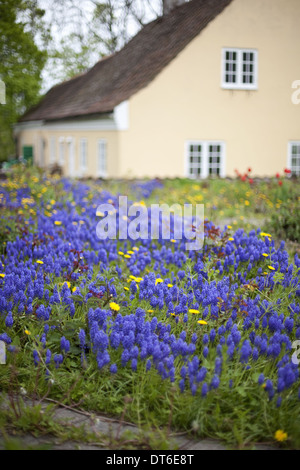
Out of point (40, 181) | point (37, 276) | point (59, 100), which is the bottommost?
point (37, 276)

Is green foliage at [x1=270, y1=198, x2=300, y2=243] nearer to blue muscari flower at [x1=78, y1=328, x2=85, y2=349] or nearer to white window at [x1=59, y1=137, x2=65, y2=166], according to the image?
blue muscari flower at [x1=78, y1=328, x2=85, y2=349]

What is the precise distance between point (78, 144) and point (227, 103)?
699 centimetres

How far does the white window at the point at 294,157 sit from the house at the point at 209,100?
36 mm

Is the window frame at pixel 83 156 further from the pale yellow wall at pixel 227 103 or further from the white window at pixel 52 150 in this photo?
the white window at pixel 52 150

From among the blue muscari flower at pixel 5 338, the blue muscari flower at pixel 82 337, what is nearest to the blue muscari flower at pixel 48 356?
the blue muscari flower at pixel 82 337

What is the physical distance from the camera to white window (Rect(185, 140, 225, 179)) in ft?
57.1

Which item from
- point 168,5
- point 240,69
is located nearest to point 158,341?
point 240,69

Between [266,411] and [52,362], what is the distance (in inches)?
56.7

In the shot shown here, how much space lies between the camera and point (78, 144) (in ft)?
70.5

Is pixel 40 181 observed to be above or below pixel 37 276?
above
